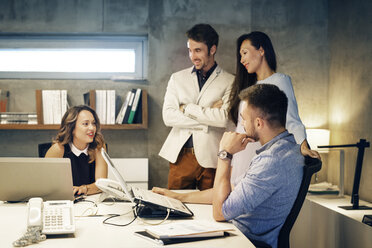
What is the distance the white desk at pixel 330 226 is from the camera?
8.66ft

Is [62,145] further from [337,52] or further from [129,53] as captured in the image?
[337,52]

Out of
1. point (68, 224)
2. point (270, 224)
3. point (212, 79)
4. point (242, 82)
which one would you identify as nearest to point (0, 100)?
point (212, 79)

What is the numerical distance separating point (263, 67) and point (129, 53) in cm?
187

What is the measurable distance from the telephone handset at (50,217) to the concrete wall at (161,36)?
2.45 meters

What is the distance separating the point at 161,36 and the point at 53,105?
4.09 ft

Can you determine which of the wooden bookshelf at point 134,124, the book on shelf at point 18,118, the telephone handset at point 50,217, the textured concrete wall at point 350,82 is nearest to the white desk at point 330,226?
the textured concrete wall at point 350,82

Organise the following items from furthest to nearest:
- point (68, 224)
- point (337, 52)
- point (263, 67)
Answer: point (337, 52) → point (263, 67) → point (68, 224)

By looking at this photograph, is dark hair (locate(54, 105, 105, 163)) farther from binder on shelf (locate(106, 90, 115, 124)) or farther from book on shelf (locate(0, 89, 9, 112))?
book on shelf (locate(0, 89, 9, 112))

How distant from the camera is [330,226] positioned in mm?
2984

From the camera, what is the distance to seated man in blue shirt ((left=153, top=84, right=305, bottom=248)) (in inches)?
65.5

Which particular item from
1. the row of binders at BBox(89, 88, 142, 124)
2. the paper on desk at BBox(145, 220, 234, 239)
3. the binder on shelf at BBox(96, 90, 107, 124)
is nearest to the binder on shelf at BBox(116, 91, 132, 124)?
the row of binders at BBox(89, 88, 142, 124)

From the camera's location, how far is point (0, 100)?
13.2 ft

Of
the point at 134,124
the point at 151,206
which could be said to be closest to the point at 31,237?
the point at 151,206

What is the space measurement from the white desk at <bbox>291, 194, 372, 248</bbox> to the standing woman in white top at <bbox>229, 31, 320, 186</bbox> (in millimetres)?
788
